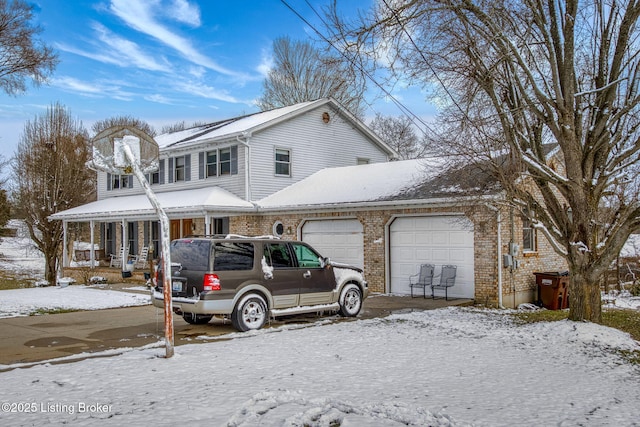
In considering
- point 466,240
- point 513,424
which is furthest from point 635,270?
point 513,424

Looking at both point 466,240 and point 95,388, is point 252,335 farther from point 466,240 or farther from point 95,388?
point 466,240

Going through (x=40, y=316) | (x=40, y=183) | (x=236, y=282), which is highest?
(x=40, y=183)

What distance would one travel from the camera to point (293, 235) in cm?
1977

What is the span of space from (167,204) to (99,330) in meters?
10.5

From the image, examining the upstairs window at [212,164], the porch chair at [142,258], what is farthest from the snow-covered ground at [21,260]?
the upstairs window at [212,164]

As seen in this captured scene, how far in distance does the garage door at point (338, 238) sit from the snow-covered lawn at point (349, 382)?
7.62 meters

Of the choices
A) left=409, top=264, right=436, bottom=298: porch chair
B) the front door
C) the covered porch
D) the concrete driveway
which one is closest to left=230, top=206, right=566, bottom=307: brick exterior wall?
the concrete driveway

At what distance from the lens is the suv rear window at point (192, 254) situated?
10.3 m

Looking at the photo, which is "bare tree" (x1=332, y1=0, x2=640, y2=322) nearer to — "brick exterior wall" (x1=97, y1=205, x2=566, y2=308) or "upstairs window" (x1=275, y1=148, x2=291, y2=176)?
"brick exterior wall" (x1=97, y1=205, x2=566, y2=308)

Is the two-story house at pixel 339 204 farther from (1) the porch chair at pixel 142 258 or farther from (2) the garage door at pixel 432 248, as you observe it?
(1) the porch chair at pixel 142 258

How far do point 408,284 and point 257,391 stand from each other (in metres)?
11.0

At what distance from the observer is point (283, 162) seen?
879 inches

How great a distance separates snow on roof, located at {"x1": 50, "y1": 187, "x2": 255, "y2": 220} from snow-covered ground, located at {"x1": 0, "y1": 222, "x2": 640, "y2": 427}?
960cm

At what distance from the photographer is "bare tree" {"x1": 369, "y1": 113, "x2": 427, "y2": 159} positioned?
156ft
